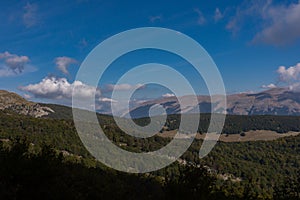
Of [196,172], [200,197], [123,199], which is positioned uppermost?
[196,172]

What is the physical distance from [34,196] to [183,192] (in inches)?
446

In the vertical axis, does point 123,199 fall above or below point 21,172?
below

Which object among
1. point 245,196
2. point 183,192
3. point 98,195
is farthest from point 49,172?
point 245,196

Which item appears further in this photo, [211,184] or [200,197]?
[211,184]

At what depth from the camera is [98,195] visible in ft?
107

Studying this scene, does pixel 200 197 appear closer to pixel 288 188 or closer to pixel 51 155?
pixel 51 155

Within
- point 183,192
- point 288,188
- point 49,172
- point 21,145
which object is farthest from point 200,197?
point 288,188

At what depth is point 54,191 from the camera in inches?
934

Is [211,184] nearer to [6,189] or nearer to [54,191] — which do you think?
[54,191]

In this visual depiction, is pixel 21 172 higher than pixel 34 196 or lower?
higher

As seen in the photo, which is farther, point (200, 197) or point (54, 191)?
point (54, 191)

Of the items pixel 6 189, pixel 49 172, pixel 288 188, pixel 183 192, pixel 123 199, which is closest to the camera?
pixel 6 189

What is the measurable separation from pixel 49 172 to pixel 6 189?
510 cm

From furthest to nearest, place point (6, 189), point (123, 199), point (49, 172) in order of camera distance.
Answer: point (123, 199) < point (49, 172) < point (6, 189)
